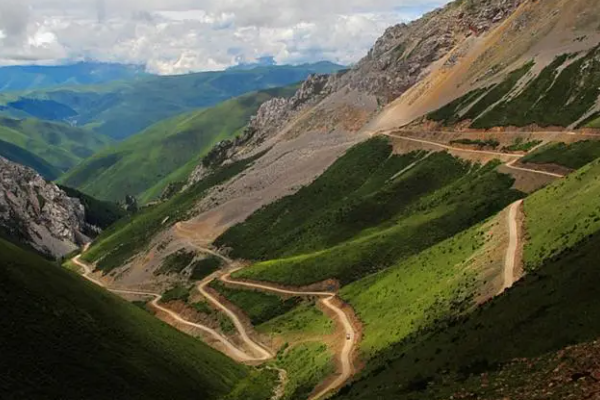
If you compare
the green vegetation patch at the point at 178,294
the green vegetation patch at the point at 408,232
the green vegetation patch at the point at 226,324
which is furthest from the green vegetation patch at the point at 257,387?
the green vegetation patch at the point at 178,294

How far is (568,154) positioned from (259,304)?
6062cm

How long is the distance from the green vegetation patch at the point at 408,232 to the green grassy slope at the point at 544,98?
20988 mm

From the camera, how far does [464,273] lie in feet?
218

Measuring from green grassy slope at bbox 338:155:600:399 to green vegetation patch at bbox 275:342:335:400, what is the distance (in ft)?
27.5

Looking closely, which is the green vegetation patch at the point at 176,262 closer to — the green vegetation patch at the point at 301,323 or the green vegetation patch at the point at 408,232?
the green vegetation patch at the point at 408,232

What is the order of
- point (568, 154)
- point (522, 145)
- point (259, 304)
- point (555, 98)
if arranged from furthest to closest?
point (555, 98)
point (522, 145)
point (259, 304)
point (568, 154)

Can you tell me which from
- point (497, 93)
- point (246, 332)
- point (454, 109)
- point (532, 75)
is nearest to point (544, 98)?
point (532, 75)

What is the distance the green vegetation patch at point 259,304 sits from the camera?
10312 centimetres

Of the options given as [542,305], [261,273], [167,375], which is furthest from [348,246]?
[542,305]

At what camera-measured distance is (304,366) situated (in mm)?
72875

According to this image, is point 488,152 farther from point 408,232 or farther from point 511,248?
point 511,248

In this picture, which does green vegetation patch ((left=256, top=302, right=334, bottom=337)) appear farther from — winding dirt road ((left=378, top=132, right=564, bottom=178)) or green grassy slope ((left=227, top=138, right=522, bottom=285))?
winding dirt road ((left=378, top=132, right=564, bottom=178))

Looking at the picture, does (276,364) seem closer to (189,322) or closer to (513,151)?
(189,322)

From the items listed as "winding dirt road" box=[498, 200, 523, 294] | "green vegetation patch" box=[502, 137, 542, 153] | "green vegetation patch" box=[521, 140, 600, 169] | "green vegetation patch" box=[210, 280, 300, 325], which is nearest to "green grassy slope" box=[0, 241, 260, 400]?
"green vegetation patch" box=[210, 280, 300, 325]
